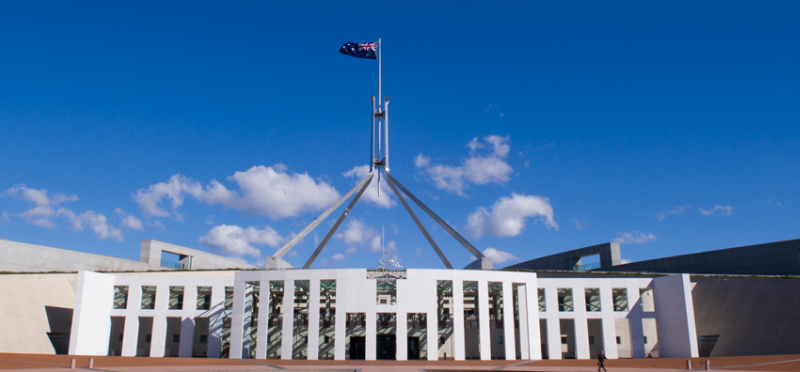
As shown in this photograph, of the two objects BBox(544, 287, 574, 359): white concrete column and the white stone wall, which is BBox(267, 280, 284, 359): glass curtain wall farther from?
BBox(544, 287, 574, 359): white concrete column

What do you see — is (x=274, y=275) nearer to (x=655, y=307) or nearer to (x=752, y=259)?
(x=655, y=307)

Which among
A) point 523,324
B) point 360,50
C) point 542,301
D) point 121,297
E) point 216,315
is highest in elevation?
point 360,50

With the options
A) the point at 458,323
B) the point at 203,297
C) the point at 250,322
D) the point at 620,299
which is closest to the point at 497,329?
the point at 620,299

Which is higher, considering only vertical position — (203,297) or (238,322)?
(203,297)

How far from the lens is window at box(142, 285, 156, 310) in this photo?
3862 centimetres

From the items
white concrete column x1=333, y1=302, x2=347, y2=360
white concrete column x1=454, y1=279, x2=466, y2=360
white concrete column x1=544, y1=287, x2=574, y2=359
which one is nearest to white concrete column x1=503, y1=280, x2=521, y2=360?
white concrete column x1=454, y1=279, x2=466, y2=360

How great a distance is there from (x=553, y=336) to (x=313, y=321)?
15.7 metres

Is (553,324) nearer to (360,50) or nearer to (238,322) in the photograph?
(238,322)

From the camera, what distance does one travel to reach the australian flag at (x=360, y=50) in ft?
144

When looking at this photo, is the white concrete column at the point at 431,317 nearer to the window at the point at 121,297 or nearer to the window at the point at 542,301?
the window at the point at 542,301

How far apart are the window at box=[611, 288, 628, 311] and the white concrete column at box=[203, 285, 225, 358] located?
87.6 feet

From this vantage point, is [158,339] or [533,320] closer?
[533,320]

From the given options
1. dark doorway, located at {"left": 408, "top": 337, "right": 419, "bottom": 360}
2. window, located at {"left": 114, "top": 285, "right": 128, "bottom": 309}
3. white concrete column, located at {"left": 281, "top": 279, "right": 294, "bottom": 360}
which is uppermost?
window, located at {"left": 114, "top": 285, "right": 128, "bottom": 309}

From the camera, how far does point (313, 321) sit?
32656 millimetres
